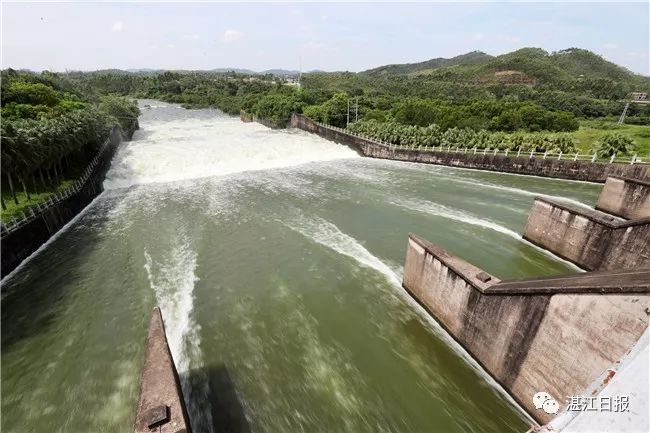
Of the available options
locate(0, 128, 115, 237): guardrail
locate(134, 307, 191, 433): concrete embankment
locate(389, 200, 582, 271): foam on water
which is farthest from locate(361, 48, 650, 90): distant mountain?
locate(134, 307, 191, 433): concrete embankment

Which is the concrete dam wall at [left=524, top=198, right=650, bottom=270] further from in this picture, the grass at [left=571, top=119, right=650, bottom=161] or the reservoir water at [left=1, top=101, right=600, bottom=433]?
the grass at [left=571, top=119, right=650, bottom=161]

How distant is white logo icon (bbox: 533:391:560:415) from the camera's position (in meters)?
7.66

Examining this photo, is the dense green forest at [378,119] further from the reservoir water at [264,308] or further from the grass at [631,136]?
the reservoir water at [264,308]

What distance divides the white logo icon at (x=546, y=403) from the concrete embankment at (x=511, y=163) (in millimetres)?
23175

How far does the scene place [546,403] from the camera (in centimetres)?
780

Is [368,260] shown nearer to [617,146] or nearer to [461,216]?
[461,216]

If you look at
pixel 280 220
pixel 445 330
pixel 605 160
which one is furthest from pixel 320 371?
pixel 605 160

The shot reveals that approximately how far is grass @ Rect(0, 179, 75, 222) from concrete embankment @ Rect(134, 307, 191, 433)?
15.5m

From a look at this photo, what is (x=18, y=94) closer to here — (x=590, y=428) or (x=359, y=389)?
(x=359, y=389)

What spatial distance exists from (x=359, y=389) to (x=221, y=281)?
784cm

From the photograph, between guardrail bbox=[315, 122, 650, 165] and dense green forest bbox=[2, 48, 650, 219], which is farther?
guardrail bbox=[315, 122, 650, 165]

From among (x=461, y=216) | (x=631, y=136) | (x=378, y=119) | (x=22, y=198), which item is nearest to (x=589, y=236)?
(x=461, y=216)

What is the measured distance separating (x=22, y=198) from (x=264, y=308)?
1902 cm

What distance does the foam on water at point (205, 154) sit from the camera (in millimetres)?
31391
